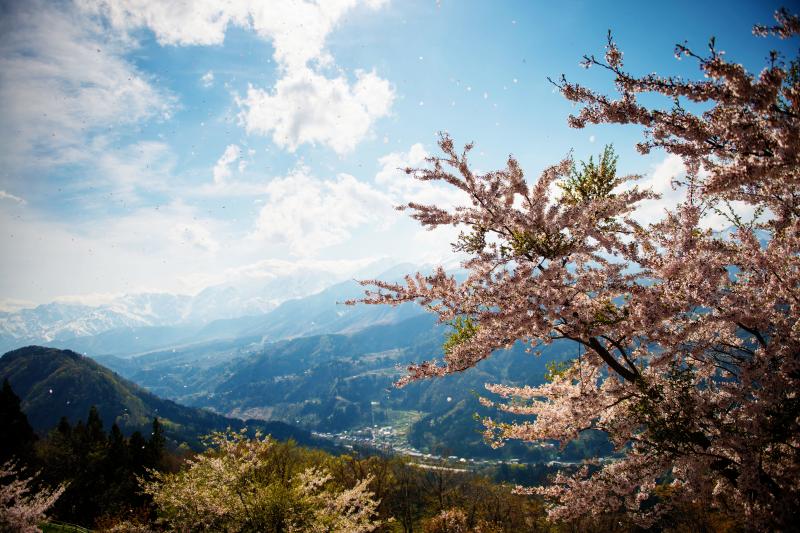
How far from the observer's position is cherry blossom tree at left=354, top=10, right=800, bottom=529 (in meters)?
5.93

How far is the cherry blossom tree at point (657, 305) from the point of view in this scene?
19.5 ft

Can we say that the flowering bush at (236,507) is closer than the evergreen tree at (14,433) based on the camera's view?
Yes

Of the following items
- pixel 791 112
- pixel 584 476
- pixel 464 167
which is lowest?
pixel 584 476

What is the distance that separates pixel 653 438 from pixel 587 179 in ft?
19.9

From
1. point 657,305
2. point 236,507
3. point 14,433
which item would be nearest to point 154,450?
point 14,433

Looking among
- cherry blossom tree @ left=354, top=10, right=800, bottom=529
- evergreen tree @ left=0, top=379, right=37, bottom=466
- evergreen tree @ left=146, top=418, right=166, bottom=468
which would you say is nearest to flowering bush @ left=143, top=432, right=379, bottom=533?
cherry blossom tree @ left=354, top=10, right=800, bottom=529

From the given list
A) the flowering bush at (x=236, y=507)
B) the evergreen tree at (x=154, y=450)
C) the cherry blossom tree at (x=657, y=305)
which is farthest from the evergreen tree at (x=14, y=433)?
the cherry blossom tree at (x=657, y=305)

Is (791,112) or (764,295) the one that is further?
(764,295)

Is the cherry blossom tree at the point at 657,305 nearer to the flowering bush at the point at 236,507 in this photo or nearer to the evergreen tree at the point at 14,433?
the flowering bush at the point at 236,507

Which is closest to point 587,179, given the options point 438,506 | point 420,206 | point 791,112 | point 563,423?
point 420,206

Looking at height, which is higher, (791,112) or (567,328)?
(791,112)

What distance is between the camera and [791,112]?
4.16 m

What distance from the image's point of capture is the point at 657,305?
6.52 meters

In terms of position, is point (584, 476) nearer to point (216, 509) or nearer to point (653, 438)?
point (653, 438)
